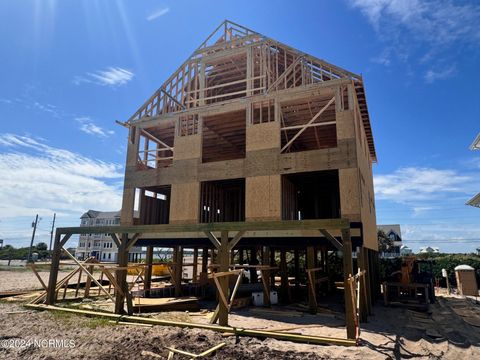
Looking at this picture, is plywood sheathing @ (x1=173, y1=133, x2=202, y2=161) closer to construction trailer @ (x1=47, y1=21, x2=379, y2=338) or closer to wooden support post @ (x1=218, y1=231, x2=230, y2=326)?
construction trailer @ (x1=47, y1=21, x2=379, y2=338)

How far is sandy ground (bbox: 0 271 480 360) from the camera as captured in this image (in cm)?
800

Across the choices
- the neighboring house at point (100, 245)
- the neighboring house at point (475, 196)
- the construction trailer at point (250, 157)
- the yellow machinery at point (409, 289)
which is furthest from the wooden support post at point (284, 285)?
the neighboring house at point (100, 245)

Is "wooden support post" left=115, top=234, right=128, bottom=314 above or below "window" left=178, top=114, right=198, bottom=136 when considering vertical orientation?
below

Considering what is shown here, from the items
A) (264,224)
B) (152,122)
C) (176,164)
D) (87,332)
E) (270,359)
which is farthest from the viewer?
(152,122)

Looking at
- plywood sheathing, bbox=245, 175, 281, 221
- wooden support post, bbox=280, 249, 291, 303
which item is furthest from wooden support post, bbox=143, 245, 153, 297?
wooden support post, bbox=280, 249, 291, 303

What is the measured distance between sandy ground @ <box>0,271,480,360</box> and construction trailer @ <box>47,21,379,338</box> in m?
1.67

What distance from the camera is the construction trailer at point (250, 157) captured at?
1506 centimetres

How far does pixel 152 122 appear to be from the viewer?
840 inches

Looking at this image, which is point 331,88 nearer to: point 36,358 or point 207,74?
point 207,74

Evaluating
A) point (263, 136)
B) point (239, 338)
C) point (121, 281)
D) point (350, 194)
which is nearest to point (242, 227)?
point (239, 338)

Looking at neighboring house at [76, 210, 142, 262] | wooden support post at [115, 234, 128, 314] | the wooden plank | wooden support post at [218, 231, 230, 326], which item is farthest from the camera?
neighboring house at [76, 210, 142, 262]

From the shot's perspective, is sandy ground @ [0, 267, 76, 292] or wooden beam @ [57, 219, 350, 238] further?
sandy ground @ [0, 267, 76, 292]

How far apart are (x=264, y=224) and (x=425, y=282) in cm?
1310

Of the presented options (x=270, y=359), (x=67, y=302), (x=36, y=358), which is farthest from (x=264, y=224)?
(x=67, y=302)
